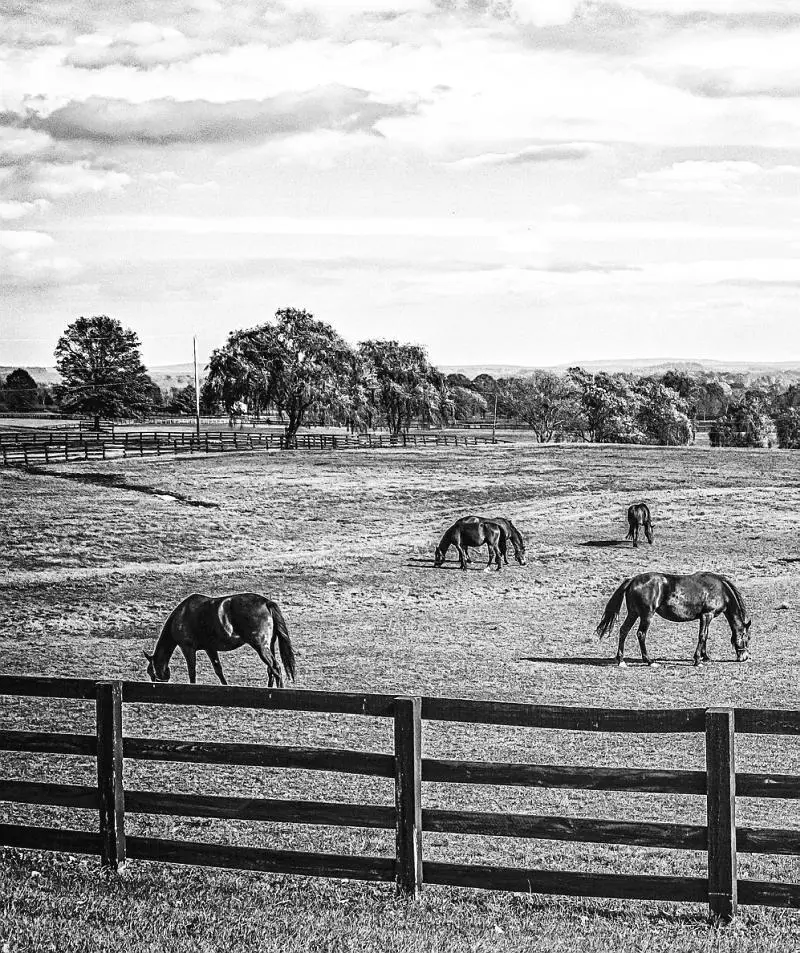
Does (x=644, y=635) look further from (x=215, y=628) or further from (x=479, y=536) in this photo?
(x=479, y=536)

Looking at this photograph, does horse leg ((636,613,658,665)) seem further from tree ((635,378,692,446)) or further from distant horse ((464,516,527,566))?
tree ((635,378,692,446))

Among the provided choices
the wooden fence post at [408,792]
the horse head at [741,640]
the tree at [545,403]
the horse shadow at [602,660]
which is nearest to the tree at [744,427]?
the tree at [545,403]

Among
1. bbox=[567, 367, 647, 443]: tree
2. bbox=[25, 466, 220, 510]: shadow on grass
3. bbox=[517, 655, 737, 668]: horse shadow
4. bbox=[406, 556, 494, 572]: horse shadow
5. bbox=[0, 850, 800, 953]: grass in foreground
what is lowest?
bbox=[517, 655, 737, 668]: horse shadow

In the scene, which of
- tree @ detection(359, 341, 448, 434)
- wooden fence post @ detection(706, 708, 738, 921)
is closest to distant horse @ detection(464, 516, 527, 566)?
wooden fence post @ detection(706, 708, 738, 921)

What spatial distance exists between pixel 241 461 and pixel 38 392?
10232 centimetres

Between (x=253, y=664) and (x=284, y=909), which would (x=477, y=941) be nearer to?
(x=284, y=909)

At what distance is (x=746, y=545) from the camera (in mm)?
40906

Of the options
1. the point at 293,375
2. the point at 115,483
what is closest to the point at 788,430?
the point at 293,375

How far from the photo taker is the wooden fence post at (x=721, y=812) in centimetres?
667

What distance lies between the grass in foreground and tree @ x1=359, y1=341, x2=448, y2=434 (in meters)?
95.2

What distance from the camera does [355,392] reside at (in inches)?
3659

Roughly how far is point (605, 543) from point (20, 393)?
13120 cm

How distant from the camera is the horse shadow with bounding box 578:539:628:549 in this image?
40.9 meters

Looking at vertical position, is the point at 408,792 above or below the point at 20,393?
below
